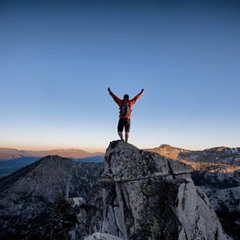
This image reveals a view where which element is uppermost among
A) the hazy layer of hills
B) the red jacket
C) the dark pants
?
the red jacket

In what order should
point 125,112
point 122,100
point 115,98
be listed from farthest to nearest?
point 115,98, point 122,100, point 125,112

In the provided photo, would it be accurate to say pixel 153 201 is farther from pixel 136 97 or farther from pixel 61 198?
pixel 61 198

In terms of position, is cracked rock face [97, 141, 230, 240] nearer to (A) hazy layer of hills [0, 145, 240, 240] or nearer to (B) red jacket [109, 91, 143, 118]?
(A) hazy layer of hills [0, 145, 240, 240]

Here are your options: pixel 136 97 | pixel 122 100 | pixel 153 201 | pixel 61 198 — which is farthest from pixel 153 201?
pixel 61 198

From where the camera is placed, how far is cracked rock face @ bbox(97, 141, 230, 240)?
14.7 m

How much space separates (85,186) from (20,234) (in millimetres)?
63813

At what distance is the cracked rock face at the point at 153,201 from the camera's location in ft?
48.2

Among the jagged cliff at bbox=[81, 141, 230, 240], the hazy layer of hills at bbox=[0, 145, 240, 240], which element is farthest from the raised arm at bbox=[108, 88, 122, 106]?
the hazy layer of hills at bbox=[0, 145, 240, 240]

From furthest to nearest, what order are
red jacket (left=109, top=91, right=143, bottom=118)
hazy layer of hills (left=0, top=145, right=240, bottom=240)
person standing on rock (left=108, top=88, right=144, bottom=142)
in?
hazy layer of hills (left=0, top=145, right=240, bottom=240)
red jacket (left=109, top=91, right=143, bottom=118)
person standing on rock (left=108, top=88, right=144, bottom=142)

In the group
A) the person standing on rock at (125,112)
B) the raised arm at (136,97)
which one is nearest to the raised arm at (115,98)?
the person standing on rock at (125,112)

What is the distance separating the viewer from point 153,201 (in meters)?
15.9

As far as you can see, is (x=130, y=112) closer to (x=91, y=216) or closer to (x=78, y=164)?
(x=91, y=216)

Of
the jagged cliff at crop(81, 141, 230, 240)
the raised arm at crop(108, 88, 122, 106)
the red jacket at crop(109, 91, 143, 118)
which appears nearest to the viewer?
the jagged cliff at crop(81, 141, 230, 240)

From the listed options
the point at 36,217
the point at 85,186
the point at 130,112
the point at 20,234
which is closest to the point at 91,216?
the point at 130,112
